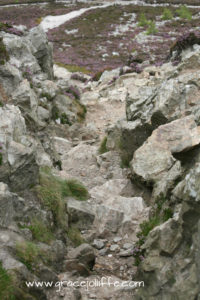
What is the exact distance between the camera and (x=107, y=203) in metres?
10.7

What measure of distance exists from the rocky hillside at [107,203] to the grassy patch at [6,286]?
18mm

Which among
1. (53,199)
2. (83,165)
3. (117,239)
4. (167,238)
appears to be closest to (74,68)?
(83,165)

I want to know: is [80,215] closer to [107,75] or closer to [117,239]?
[117,239]

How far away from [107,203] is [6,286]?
5.46 m

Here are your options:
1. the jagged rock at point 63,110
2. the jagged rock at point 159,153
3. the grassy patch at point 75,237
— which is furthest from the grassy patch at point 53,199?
the jagged rock at point 63,110

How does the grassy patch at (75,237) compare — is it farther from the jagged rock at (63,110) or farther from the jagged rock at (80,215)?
the jagged rock at (63,110)

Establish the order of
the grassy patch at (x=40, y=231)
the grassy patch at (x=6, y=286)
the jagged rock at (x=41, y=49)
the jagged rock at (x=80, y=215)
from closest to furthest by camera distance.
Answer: the grassy patch at (x=6, y=286), the grassy patch at (x=40, y=231), the jagged rock at (x=80, y=215), the jagged rock at (x=41, y=49)

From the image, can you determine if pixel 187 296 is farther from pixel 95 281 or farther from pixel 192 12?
pixel 192 12

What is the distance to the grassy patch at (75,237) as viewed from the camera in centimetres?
872

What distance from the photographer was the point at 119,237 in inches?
362

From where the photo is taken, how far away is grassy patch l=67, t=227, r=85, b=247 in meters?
8.72

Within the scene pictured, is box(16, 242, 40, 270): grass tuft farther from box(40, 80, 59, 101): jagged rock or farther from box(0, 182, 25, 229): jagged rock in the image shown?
box(40, 80, 59, 101): jagged rock

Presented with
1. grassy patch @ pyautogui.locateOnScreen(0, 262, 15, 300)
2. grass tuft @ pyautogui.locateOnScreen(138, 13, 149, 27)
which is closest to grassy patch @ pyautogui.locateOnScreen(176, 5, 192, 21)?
grass tuft @ pyautogui.locateOnScreen(138, 13, 149, 27)

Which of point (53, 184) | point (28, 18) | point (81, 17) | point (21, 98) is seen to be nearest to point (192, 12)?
point (81, 17)
